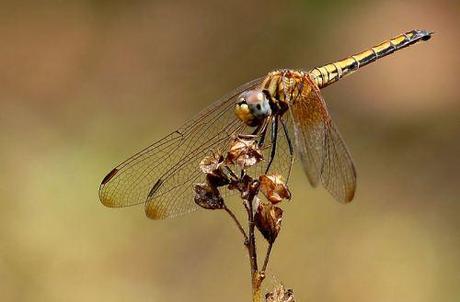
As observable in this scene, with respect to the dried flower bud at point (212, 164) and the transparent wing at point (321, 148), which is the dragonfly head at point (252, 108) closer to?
the transparent wing at point (321, 148)

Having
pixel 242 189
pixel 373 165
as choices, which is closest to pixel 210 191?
pixel 242 189

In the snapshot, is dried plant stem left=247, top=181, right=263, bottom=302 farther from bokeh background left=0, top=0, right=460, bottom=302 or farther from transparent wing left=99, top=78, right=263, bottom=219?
bokeh background left=0, top=0, right=460, bottom=302

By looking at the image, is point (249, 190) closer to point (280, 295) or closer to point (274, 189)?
point (274, 189)

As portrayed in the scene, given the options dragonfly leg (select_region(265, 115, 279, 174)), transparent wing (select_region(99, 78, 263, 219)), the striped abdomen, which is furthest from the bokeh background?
dragonfly leg (select_region(265, 115, 279, 174))

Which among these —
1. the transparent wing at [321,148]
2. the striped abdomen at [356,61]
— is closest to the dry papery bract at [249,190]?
the transparent wing at [321,148]

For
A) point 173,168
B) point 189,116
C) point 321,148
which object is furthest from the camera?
point 189,116

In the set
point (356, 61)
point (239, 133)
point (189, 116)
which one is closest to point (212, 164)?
point (239, 133)

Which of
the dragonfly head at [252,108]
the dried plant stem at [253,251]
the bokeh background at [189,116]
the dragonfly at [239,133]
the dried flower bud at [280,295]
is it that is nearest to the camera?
the dried plant stem at [253,251]
